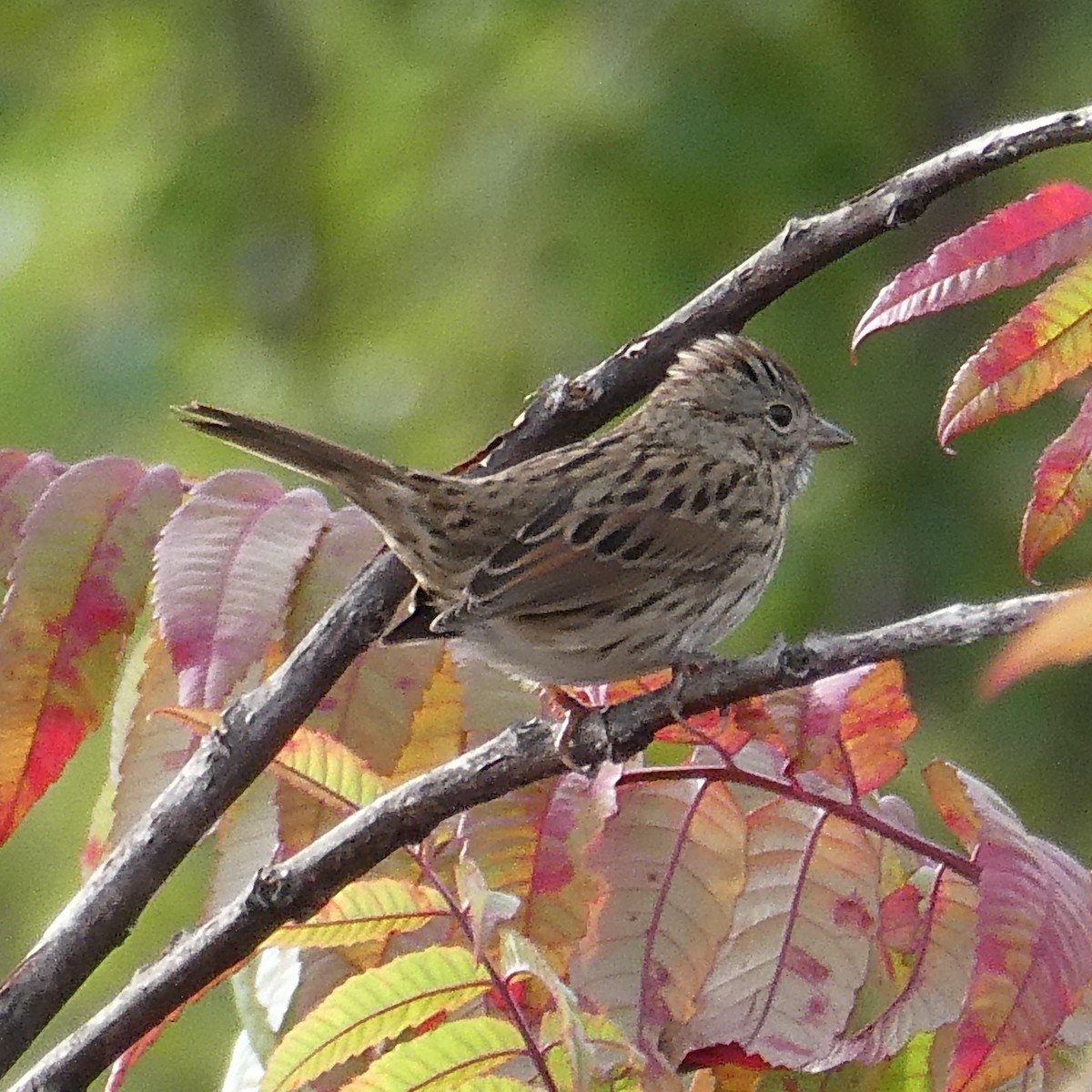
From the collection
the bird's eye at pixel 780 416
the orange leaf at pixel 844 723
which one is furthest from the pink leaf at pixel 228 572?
the bird's eye at pixel 780 416

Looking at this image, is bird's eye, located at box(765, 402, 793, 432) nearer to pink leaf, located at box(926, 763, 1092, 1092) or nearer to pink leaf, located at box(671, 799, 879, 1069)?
pink leaf, located at box(671, 799, 879, 1069)

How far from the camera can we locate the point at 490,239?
5.03 metres

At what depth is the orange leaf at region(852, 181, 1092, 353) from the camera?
6.18 ft

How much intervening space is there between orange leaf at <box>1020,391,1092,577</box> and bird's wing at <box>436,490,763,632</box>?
Result: 1189 millimetres

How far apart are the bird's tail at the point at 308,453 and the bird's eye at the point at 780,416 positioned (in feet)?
3.48

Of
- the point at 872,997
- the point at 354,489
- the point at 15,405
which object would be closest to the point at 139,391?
the point at 15,405

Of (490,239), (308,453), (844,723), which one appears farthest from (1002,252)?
(490,239)

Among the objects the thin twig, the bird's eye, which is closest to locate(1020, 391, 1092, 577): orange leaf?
the thin twig

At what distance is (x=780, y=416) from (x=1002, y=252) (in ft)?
6.13

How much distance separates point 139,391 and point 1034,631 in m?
4.42

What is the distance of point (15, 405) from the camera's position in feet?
16.8

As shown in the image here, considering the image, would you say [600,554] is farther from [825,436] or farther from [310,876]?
[310,876]

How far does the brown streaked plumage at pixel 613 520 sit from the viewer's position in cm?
279

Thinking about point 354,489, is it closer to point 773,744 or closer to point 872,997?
point 773,744
